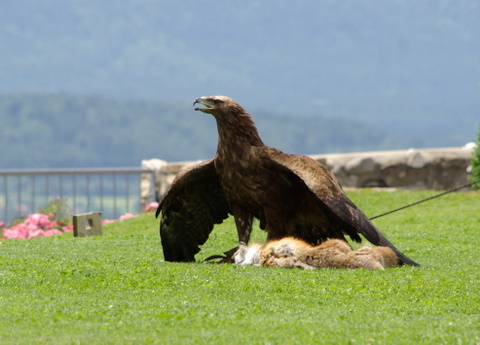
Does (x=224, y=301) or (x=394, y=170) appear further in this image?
(x=394, y=170)

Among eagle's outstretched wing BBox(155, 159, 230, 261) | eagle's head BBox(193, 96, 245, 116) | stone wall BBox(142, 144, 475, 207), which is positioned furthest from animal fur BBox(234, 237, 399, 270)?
stone wall BBox(142, 144, 475, 207)

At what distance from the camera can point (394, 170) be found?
2061 cm

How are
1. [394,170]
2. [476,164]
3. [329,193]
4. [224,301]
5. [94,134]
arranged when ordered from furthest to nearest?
[94,134] < [394,170] < [476,164] < [329,193] < [224,301]

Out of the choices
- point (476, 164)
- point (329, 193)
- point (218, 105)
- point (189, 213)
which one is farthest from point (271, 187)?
point (476, 164)

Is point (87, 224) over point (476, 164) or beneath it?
beneath

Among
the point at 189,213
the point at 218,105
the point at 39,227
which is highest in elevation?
the point at 218,105

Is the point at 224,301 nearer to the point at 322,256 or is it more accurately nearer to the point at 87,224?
the point at 322,256

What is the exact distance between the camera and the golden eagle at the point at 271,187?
25.9ft

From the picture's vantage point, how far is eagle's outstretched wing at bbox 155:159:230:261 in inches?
350

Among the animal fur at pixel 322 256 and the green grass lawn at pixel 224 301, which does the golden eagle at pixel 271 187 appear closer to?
the animal fur at pixel 322 256

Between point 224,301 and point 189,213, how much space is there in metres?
2.94

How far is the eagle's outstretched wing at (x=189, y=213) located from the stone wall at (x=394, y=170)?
36.1 ft

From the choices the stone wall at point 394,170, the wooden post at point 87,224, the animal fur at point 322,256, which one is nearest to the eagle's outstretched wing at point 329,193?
the animal fur at point 322,256

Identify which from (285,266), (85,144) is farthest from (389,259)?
(85,144)
